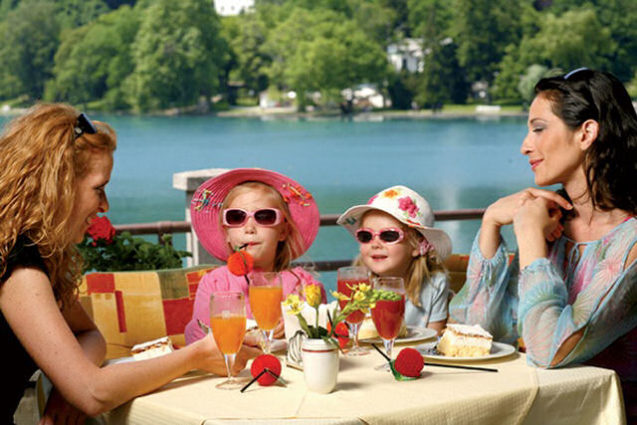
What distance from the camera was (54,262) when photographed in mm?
1618

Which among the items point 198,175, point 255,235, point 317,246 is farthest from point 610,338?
point 317,246

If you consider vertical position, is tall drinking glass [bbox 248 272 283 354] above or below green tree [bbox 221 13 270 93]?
above

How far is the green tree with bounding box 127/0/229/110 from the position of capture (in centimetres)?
5506

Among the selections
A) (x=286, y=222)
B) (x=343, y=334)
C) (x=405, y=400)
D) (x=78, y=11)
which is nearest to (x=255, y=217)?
(x=286, y=222)

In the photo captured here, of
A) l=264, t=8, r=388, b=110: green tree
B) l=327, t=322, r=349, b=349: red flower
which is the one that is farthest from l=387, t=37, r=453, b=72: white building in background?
l=327, t=322, r=349, b=349: red flower

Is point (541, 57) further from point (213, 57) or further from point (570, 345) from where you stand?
point (570, 345)

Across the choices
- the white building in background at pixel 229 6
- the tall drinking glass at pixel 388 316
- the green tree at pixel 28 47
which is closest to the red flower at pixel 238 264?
the tall drinking glass at pixel 388 316

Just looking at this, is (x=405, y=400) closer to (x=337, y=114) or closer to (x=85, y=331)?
(x=85, y=331)

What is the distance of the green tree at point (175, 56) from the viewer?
5506 cm

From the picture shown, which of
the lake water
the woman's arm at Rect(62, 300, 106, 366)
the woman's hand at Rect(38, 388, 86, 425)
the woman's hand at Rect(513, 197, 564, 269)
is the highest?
the woman's hand at Rect(513, 197, 564, 269)

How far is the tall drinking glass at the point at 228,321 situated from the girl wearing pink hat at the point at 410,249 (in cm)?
96

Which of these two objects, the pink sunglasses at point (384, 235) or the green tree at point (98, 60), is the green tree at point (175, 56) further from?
the pink sunglasses at point (384, 235)

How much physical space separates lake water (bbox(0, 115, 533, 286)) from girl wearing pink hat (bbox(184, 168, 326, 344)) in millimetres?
34353

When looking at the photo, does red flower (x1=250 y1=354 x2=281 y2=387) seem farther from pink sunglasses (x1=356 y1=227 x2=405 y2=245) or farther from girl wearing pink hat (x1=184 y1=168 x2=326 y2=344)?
pink sunglasses (x1=356 y1=227 x2=405 y2=245)
